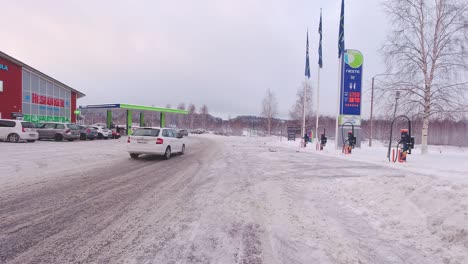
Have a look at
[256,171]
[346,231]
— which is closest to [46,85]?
[256,171]

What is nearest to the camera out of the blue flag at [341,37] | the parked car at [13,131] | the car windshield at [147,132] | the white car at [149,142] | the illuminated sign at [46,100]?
the white car at [149,142]

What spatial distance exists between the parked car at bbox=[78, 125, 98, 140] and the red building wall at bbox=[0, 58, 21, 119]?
323 inches

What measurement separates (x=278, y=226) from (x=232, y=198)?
188 cm

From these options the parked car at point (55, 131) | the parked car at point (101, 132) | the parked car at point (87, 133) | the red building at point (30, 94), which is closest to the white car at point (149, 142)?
the parked car at point (55, 131)

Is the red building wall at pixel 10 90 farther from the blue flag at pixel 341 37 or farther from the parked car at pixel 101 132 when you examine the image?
the blue flag at pixel 341 37

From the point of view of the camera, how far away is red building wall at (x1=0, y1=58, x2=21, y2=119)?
2827 cm

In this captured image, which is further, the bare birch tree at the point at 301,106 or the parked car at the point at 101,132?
the bare birch tree at the point at 301,106

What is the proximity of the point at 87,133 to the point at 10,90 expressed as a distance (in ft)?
32.0

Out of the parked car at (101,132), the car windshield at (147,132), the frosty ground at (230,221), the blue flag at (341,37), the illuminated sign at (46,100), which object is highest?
the blue flag at (341,37)

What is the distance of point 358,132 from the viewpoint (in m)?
23.3

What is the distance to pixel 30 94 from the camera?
105 feet

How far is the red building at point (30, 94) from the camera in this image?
28531mm

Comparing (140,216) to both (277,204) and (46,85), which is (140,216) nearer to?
(277,204)

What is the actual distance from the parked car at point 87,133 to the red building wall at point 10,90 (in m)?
8.19
